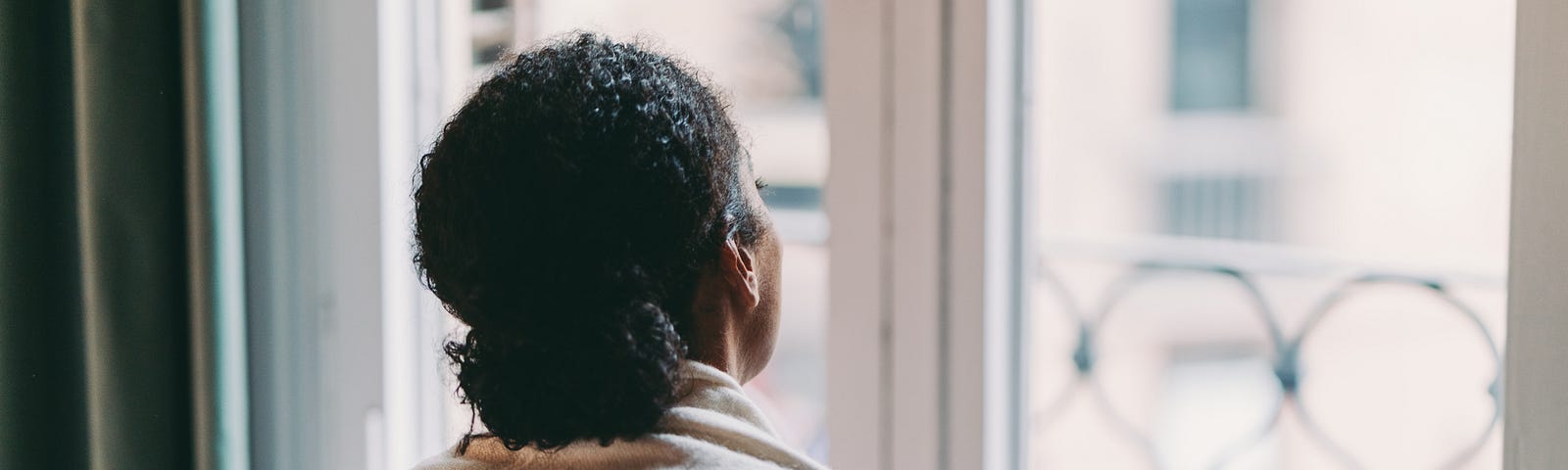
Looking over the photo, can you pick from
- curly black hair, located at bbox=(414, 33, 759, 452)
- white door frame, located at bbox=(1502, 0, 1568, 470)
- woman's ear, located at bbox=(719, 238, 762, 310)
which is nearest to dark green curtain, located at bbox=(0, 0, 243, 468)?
curly black hair, located at bbox=(414, 33, 759, 452)

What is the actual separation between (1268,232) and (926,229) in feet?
1.23

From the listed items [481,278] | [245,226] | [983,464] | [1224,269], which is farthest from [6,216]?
[1224,269]

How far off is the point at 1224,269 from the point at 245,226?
46.7 inches

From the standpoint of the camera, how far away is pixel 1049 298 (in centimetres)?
154

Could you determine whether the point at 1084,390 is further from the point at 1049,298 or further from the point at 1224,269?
the point at 1224,269

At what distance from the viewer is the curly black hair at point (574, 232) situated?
2.71 ft

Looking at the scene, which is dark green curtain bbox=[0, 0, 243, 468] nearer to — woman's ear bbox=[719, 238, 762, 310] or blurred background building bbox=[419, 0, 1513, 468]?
blurred background building bbox=[419, 0, 1513, 468]

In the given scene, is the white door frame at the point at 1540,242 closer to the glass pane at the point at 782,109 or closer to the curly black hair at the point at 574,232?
the curly black hair at the point at 574,232

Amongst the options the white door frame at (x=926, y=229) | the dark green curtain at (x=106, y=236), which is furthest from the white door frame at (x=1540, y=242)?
the dark green curtain at (x=106, y=236)

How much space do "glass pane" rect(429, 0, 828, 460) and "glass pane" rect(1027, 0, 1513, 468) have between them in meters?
0.31

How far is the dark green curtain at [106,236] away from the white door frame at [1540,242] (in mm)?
1339

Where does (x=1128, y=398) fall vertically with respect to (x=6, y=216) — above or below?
below

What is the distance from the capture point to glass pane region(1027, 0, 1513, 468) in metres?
1.27

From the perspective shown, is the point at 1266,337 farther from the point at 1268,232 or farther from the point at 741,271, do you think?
the point at 741,271
